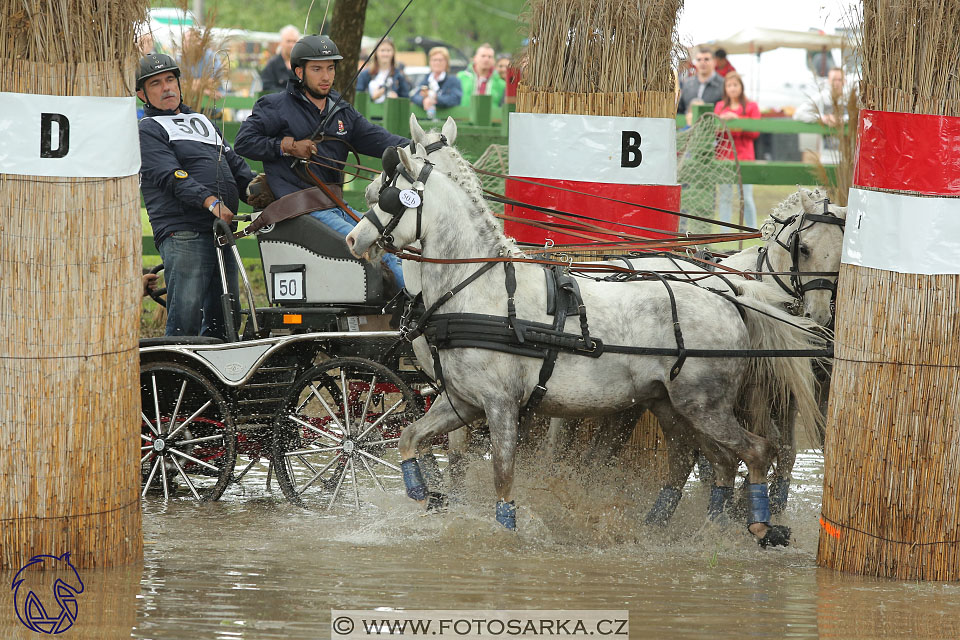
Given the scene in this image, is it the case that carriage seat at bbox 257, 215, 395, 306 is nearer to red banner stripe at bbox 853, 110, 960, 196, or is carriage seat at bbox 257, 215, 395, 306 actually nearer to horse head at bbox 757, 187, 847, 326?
horse head at bbox 757, 187, 847, 326

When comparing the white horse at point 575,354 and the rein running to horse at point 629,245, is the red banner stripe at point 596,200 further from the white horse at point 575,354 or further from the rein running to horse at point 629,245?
the white horse at point 575,354

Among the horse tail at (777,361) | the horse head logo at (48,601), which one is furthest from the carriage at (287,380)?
the horse tail at (777,361)

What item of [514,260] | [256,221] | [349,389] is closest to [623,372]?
[514,260]

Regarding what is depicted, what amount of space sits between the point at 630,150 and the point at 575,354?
1847 mm

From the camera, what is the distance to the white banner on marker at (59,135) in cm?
506

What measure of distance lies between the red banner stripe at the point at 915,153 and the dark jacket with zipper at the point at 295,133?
2710 mm

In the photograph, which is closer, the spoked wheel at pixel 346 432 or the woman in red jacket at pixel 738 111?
the spoked wheel at pixel 346 432

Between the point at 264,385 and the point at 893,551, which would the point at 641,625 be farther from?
the point at 264,385

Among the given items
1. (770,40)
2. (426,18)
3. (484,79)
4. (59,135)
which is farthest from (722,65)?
(426,18)

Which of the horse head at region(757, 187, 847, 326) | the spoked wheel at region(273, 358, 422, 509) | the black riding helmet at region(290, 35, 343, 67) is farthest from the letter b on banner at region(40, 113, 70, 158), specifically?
the horse head at region(757, 187, 847, 326)

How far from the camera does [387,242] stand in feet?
19.5

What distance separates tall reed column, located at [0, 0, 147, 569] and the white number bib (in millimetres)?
1899

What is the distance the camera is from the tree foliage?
30.8 metres

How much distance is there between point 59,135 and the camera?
201 inches
